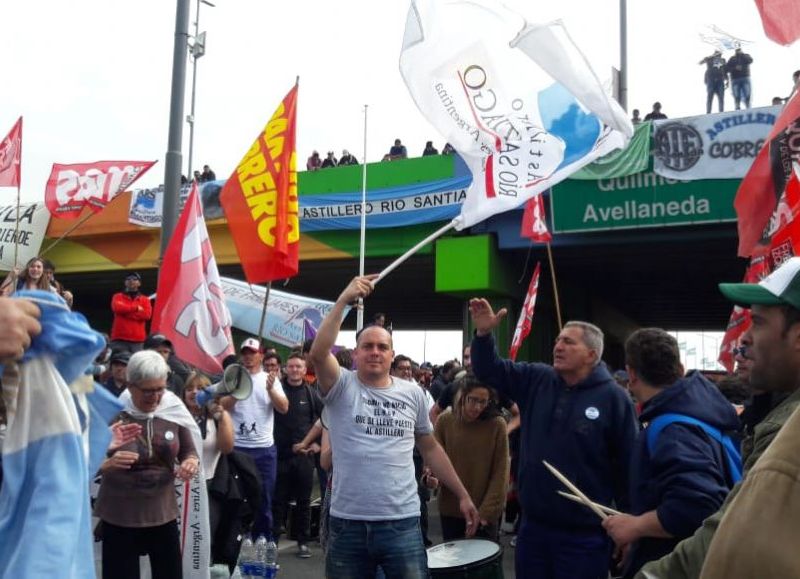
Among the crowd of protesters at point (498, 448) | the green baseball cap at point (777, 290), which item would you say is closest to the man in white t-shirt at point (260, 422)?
the crowd of protesters at point (498, 448)

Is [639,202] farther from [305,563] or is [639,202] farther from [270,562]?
[270,562]

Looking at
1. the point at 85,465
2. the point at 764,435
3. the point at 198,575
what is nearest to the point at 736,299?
the point at 764,435

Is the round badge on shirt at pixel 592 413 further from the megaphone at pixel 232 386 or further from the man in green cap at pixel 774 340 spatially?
the megaphone at pixel 232 386

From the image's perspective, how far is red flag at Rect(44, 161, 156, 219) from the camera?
11.1m

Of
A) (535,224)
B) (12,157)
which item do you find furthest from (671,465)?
(12,157)

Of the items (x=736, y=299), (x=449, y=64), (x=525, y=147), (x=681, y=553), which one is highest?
(x=449, y=64)

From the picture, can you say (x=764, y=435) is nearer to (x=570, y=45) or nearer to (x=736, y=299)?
(x=736, y=299)

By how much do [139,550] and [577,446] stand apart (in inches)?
102

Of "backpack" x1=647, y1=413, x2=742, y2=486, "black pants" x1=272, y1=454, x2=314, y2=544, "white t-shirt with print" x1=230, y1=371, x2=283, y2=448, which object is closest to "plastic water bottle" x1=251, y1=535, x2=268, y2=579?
"white t-shirt with print" x1=230, y1=371, x2=283, y2=448

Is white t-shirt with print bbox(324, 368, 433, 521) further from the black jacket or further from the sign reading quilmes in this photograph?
the sign reading quilmes

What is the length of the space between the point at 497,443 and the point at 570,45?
9.47 ft

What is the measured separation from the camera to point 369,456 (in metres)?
4.53

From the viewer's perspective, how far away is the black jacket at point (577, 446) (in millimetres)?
4402

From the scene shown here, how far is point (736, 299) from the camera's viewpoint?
2.52 meters
